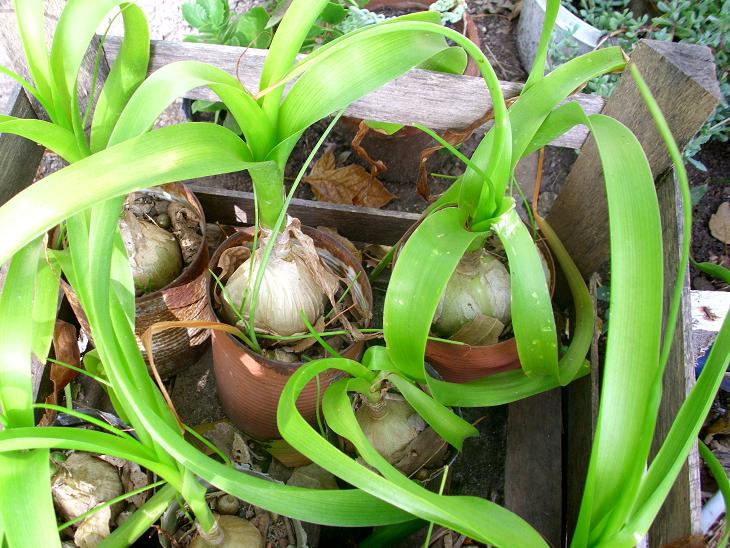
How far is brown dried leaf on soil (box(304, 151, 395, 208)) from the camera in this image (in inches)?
54.7

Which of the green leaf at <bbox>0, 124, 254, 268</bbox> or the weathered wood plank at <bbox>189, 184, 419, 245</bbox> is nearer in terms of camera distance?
the green leaf at <bbox>0, 124, 254, 268</bbox>

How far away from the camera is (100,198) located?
1.55 ft

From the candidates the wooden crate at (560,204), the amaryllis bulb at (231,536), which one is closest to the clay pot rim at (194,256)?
the wooden crate at (560,204)

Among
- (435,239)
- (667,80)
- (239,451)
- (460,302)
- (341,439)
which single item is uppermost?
(667,80)

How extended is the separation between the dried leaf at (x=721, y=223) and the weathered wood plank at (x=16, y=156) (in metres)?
1.28

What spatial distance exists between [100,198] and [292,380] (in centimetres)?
26

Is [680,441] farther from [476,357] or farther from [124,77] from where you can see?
[124,77]

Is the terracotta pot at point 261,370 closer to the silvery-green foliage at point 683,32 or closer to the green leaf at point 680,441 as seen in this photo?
the green leaf at point 680,441

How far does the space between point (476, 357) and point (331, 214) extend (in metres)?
0.38

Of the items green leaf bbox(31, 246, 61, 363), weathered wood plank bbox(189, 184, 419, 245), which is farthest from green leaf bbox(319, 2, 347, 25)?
green leaf bbox(31, 246, 61, 363)

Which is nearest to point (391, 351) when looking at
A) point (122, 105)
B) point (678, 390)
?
point (678, 390)

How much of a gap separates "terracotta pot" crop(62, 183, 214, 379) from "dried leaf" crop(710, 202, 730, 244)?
1.05 metres

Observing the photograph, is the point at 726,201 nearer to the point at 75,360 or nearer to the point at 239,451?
the point at 239,451

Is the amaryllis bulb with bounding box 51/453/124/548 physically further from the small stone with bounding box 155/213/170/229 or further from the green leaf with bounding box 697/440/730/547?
the green leaf with bounding box 697/440/730/547
